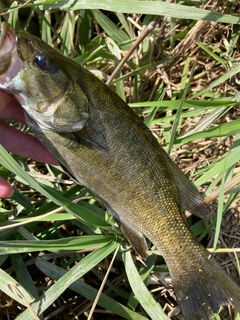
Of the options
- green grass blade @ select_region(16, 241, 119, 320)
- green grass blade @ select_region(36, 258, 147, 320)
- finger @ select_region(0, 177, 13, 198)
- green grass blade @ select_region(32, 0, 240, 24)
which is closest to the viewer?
green grass blade @ select_region(16, 241, 119, 320)

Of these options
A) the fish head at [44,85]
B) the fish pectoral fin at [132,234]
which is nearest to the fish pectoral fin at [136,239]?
the fish pectoral fin at [132,234]

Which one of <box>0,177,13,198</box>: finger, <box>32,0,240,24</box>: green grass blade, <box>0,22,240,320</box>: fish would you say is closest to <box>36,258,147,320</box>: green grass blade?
<box>0,22,240,320</box>: fish

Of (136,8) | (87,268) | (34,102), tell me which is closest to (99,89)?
(34,102)

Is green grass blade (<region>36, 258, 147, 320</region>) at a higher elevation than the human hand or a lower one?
lower

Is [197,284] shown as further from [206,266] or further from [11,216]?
[11,216]

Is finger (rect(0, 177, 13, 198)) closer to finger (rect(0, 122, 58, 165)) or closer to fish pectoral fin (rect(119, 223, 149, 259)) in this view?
finger (rect(0, 122, 58, 165))

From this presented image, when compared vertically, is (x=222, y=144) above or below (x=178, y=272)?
above

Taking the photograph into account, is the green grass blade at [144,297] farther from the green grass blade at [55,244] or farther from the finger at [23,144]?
the finger at [23,144]

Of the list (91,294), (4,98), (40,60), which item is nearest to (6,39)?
(40,60)
